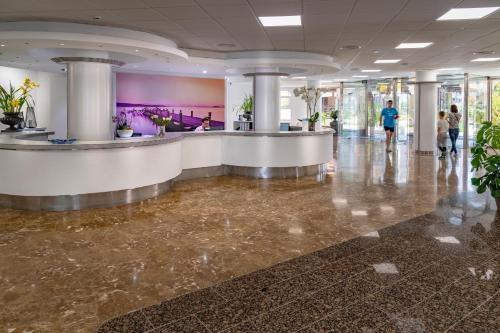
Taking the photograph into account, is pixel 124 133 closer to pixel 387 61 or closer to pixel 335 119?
pixel 387 61

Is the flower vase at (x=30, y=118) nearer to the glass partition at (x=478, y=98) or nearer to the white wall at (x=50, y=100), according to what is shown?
the white wall at (x=50, y=100)

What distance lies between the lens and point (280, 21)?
7.18 meters

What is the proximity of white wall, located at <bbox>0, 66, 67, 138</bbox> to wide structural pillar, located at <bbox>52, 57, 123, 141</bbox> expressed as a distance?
563cm

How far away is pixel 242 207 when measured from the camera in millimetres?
6934

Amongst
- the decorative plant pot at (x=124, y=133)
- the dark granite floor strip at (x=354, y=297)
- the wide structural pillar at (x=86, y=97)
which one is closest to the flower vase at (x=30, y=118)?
the wide structural pillar at (x=86, y=97)

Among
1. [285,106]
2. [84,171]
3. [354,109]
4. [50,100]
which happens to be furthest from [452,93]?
[84,171]

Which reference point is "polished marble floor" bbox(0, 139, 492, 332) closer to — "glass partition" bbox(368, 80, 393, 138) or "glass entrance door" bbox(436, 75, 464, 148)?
"glass entrance door" bbox(436, 75, 464, 148)

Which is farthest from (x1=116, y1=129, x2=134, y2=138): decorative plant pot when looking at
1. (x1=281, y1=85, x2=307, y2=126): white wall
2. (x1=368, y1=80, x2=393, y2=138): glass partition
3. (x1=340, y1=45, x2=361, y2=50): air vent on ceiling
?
(x1=368, y1=80, x2=393, y2=138): glass partition

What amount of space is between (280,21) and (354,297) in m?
5.19

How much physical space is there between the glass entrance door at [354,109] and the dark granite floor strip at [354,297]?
742 inches

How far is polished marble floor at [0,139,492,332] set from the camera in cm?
328

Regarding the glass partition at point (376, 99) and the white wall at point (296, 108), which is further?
the white wall at point (296, 108)

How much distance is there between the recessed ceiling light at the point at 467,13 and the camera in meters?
6.43

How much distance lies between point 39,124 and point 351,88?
1581cm
